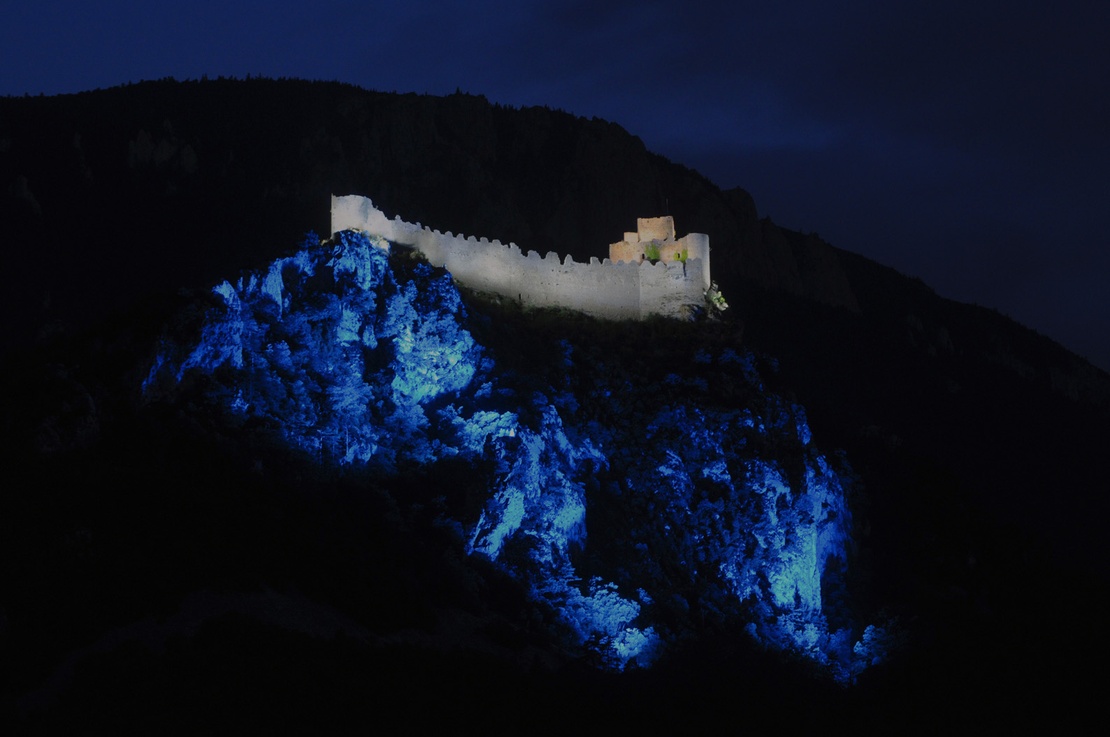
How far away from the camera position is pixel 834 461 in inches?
2842

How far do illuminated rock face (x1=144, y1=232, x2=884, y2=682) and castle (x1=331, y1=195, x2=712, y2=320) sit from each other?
2.64m

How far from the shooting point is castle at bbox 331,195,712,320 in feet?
233

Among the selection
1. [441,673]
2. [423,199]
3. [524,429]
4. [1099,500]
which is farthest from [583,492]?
[1099,500]

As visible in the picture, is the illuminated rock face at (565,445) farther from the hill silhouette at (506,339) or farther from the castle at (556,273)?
the castle at (556,273)

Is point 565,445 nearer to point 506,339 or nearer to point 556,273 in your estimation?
point 506,339

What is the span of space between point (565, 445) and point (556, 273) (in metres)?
13.2

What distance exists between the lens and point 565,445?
2515 inches

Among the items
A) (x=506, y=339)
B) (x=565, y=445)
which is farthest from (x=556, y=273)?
(x=565, y=445)

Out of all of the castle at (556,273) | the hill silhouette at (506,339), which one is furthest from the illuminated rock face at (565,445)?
the castle at (556,273)

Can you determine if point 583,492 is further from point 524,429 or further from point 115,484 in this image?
point 115,484

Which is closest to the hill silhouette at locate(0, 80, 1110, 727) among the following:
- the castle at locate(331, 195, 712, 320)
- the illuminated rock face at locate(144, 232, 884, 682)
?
the illuminated rock face at locate(144, 232, 884, 682)

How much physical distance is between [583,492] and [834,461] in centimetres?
1517

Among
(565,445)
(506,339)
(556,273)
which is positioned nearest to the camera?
(565,445)

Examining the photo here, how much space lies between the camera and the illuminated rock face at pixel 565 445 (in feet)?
194
